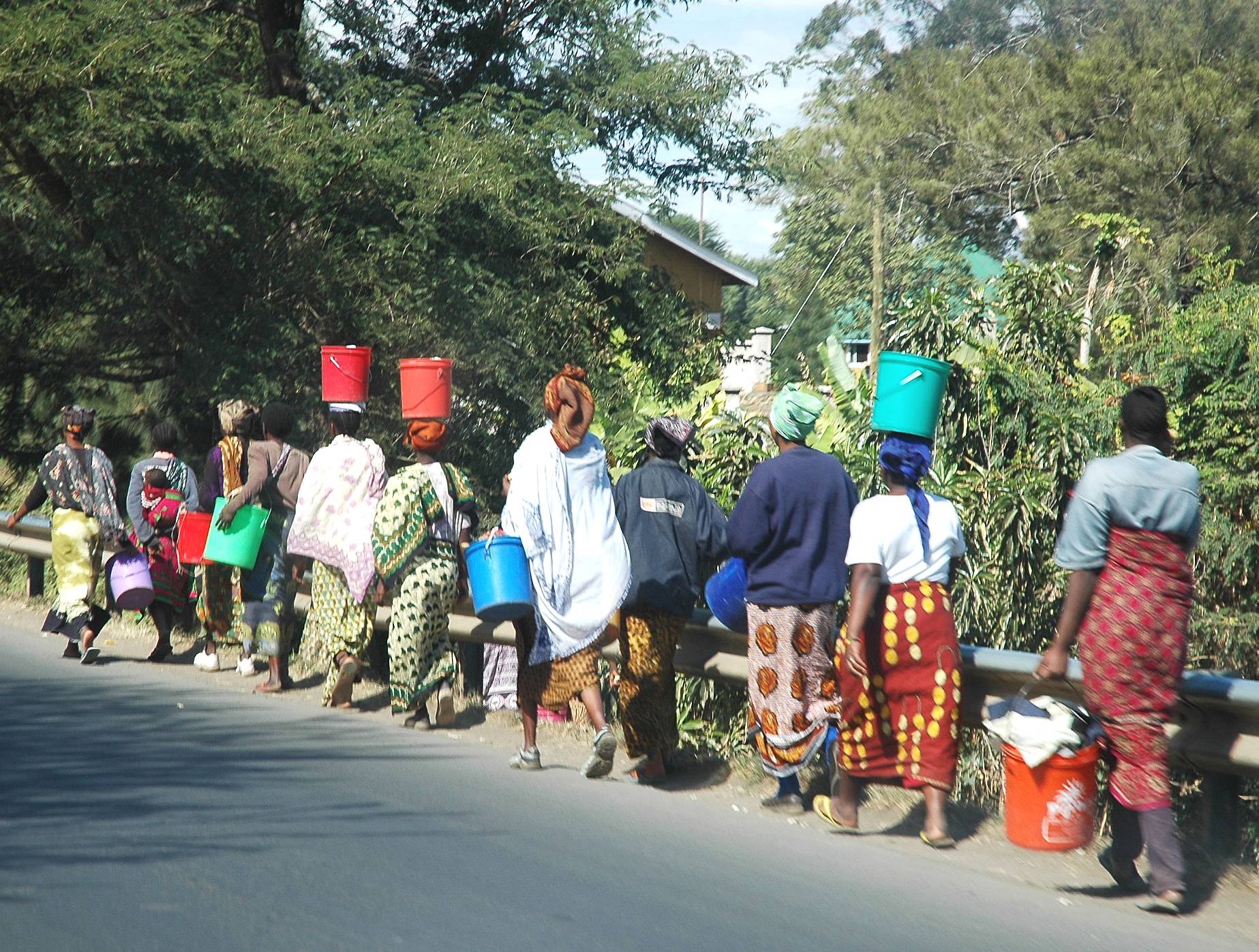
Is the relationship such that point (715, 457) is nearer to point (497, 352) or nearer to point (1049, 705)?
point (1049, 705)

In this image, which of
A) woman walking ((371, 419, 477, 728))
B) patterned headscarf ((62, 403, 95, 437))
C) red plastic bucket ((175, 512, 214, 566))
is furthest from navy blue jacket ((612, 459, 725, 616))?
patterned headscarf ((62, 403, 95, 437))

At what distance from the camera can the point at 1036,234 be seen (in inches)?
1128

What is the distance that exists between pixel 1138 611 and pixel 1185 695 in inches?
17.1

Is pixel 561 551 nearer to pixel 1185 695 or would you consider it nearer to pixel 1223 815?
pixel 1185 695

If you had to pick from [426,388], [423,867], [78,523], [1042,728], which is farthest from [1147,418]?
[78,523]

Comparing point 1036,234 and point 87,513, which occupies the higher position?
point 1036,234

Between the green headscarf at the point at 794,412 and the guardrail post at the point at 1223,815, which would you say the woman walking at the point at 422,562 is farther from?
the guardrail post at the point at 1223,815

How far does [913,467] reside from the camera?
5.82 meters

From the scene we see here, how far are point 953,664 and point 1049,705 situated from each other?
57 cm

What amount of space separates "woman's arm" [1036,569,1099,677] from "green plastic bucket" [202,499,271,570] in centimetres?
542

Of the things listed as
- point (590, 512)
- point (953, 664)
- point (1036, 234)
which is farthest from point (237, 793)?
point (1036, 234)

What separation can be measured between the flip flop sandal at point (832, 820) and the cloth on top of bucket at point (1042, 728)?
1012mm

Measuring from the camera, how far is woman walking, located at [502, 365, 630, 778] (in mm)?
6848

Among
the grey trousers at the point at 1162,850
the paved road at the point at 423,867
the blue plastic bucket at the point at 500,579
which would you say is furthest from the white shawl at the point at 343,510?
the grey trousers at the point at 1162,850
